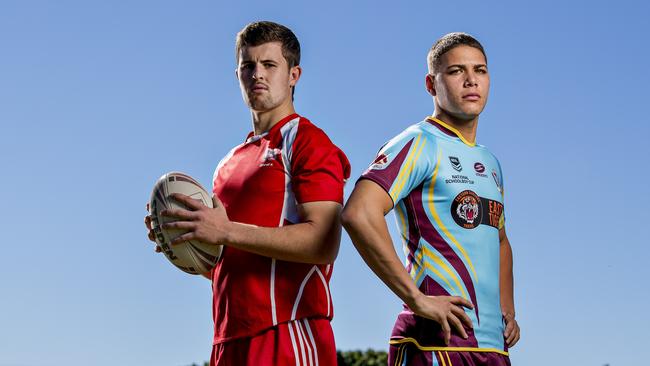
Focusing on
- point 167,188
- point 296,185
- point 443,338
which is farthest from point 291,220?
point 443,338

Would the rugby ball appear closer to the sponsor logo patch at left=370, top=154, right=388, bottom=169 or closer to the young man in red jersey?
the young man in red jersey

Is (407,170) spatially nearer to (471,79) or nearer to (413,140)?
(413,140)

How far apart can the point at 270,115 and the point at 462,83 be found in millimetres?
1069

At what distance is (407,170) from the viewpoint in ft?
13.9

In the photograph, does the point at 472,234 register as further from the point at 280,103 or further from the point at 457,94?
the point at 280,103

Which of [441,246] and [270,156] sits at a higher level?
[270,156]

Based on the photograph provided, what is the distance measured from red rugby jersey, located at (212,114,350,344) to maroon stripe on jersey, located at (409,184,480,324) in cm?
44

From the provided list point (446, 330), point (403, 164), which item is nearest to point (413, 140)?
point (403, 164)

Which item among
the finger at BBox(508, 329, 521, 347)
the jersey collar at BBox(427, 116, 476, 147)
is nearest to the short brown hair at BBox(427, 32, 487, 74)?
the jersey collar at BBox(427, 116, 476, 147)

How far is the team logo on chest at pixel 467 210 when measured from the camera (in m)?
4.30

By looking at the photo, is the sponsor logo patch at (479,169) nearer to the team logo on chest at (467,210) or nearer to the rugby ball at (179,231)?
the team logo on chest at (467,210)

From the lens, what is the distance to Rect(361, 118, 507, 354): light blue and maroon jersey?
4207mm

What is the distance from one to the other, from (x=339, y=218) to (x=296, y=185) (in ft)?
0.92

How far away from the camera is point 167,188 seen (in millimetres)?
4461
